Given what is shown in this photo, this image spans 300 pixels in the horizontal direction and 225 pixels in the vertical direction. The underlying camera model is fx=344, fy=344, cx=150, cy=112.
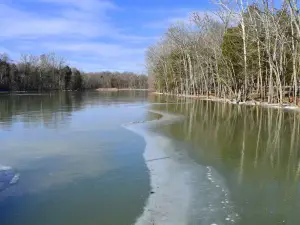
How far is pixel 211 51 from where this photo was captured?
4738 centimetres

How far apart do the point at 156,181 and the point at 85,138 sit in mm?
6272

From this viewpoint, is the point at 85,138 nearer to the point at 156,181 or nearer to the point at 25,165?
the point at 25,165

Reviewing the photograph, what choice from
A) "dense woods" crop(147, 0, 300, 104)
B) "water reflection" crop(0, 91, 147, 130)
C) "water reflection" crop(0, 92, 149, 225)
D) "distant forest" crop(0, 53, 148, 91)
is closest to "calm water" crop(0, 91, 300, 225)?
"water reflection" crop(0, 92, 149, 225)

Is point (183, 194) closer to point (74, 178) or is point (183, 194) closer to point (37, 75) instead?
point (74, 178)

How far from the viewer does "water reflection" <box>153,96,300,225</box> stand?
19.4 feet

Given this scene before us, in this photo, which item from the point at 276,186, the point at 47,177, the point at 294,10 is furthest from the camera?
the point at 294,10

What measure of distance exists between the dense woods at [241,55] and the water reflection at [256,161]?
12969 millimetres

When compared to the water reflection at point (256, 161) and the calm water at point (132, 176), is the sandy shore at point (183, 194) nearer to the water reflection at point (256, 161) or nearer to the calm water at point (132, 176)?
the calm water at point (132, 176)

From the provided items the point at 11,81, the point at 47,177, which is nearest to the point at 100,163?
the point at 47,177

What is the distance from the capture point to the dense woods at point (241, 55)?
101ft

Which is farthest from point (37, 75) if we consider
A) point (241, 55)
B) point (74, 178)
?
point (74, 178)

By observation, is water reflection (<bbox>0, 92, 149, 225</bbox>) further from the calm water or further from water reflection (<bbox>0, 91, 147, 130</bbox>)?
water reflection (<bbox>0, 91, 147, 130</bbox>)

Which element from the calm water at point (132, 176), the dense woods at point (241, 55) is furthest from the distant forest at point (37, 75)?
the calm water at point (132, 176)

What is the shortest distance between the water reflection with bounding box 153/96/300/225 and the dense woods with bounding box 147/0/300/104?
42.5 feet
